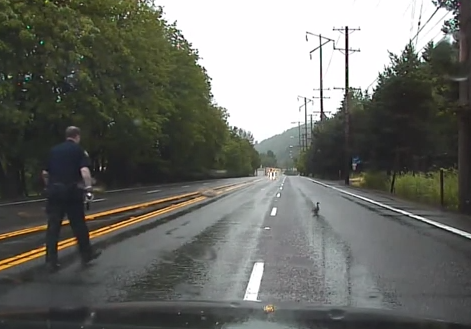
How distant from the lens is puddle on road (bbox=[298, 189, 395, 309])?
7.69 m

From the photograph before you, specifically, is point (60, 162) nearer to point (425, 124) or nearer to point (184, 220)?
point (184, 220)

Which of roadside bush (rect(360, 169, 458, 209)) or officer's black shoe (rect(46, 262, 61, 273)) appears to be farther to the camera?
roadside bush (rect(360, 169, 458, 209))

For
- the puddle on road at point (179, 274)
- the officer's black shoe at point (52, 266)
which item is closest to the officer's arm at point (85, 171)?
the officer's black shoe at point (52, 266)

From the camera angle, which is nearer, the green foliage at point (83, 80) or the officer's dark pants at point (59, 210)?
the officer's dark pants at point (59, 210)

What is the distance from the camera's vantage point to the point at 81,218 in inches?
402

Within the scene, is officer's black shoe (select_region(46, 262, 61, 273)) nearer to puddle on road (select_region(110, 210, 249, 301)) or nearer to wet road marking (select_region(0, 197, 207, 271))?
wet road marking (select_region(0, 197, 207, 271))

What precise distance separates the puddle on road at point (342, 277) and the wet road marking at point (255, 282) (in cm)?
84

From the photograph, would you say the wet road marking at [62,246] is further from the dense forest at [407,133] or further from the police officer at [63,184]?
the dense forest at [407,133]

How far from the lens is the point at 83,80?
30.8m

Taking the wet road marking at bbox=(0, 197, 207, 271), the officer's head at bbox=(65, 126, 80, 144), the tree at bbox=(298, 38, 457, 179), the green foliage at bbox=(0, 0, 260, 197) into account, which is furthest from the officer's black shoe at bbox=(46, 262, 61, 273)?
the tree at bbox=(298, 38, 457, 179)

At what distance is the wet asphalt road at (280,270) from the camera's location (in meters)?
7.82

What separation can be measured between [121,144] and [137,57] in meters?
9.49

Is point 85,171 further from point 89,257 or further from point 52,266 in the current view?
point 89,257

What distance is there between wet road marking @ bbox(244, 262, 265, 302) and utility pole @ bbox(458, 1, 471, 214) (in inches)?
470
